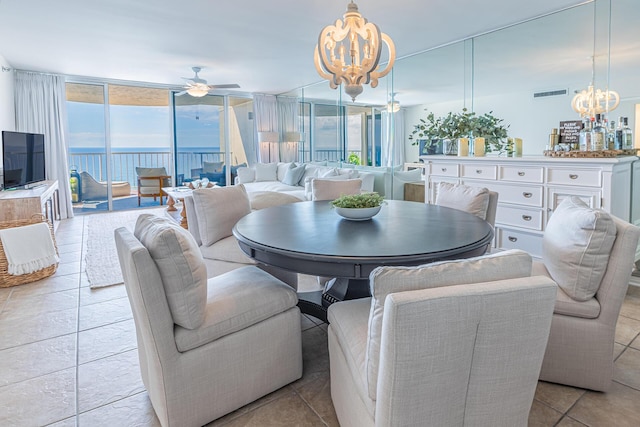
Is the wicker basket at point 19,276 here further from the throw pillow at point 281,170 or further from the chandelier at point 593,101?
the chandelier at point 593,101

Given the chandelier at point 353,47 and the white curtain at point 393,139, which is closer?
the chandelier at point 353,47

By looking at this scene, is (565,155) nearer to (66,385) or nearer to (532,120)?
(532,120)

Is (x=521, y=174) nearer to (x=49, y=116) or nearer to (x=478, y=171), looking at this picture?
(x=478, y=171)

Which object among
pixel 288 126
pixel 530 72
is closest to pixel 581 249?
pixel 530 72

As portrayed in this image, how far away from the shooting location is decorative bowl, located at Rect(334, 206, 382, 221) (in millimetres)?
2189

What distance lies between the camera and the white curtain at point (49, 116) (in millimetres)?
6372

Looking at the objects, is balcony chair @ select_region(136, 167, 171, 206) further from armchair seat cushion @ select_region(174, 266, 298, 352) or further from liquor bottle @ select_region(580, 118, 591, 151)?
liquor bottle @ select_region(580, 118, 591, 151)

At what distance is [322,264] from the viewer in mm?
1583

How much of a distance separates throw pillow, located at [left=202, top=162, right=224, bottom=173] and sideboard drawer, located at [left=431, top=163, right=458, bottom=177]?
5592mm

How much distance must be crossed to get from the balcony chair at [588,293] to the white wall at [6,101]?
658 cm

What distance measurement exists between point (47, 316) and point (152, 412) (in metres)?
1.59

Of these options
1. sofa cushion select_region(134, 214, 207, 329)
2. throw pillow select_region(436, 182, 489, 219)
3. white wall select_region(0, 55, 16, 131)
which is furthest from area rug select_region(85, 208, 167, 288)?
throw pillow select_region(436, 182, 489, 219)

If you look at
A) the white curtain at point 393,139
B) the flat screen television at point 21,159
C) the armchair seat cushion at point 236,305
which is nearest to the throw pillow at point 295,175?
the white curtain at point 393,139

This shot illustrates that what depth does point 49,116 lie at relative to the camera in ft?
21.7
